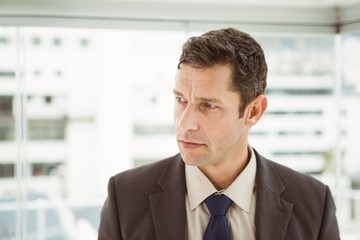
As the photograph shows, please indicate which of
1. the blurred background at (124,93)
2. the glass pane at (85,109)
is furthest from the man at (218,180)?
the glass pane at (85,109)

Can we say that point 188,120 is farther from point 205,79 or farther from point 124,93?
point 124,93

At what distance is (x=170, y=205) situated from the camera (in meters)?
1.46

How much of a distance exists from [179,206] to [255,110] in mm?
395

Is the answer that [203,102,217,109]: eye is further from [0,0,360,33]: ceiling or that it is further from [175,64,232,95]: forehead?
[0,0,360,33]: ceiling

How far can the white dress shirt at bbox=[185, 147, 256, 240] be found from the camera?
57.9 inches

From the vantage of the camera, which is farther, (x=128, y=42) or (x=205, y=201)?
(x=128, y=42)

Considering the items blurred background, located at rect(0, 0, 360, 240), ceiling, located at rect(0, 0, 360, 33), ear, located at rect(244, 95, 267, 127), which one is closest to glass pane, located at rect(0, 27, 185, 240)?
blurred background, located at rect(0, 0, 360, 240)

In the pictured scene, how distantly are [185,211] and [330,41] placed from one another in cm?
292

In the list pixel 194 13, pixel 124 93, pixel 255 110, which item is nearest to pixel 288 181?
pixel 255 110

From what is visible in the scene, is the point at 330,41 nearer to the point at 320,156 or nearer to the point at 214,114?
the point at 214,114

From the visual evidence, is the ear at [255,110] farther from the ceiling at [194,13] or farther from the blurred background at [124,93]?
the ceiling at [194,13]

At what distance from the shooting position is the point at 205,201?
1485 millimetres

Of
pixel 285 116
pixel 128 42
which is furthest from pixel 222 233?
pixel 285 116

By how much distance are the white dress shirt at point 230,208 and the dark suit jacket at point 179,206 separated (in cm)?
3
